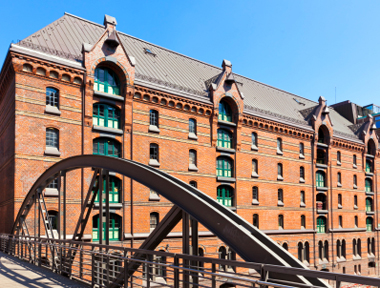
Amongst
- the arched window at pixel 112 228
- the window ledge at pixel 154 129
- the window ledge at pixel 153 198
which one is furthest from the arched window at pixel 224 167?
the arched window at pixel 112 228

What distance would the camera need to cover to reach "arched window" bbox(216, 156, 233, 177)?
2594cm

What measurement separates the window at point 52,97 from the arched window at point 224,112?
1166 cm

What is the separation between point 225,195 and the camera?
85.4ft

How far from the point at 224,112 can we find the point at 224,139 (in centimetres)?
204

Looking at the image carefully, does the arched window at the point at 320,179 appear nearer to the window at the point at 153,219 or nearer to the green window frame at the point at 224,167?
the green window frame at the point at 224,167

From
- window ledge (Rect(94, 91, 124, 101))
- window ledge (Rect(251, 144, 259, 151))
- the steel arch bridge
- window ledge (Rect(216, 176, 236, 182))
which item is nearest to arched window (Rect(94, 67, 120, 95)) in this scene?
window ledge (Rect(94, 91, 124, 101))

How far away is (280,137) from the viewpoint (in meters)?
30.4

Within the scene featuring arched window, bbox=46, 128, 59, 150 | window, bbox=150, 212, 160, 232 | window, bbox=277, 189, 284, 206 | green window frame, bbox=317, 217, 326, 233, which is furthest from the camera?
green window frame, bbox=317, 217, 326, 233

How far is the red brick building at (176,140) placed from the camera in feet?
61.7

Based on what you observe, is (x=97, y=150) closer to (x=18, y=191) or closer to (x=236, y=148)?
(x=18, y=191)

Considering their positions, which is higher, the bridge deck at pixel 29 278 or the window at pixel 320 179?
the window at pixel 320 179

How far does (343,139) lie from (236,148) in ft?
49.6

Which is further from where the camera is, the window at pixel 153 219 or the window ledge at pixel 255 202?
the window ledge at pixel 255 202

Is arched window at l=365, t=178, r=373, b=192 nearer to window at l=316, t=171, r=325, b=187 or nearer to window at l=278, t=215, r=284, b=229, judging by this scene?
window at l=316, t=171, r=325, b=187
